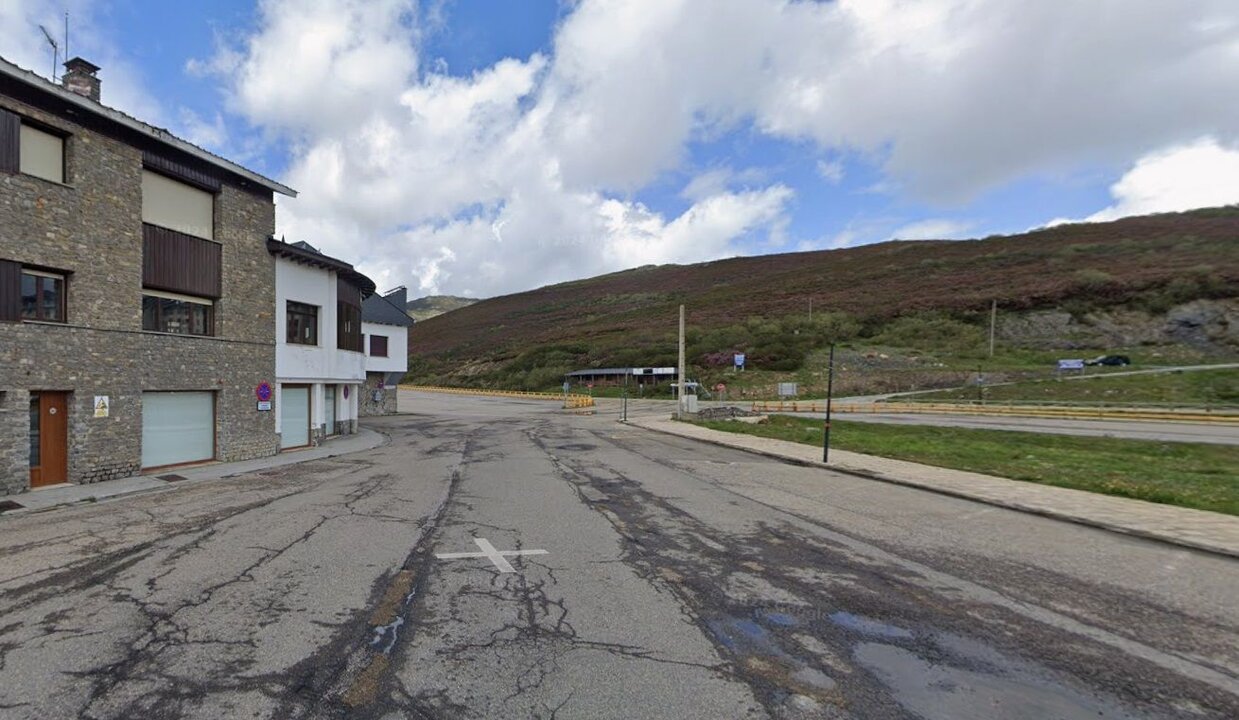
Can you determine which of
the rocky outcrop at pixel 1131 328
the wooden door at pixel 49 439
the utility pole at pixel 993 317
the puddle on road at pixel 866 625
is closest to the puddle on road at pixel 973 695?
the puddle on road at pixel 866 625

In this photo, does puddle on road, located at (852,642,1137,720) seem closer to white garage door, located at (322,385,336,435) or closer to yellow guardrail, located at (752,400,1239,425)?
white garage door, located at (322,385,336,435)

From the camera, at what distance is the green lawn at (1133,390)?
1329 inches

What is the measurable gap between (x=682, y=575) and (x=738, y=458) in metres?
12.3

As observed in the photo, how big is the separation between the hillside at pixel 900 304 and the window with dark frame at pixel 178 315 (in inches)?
1919

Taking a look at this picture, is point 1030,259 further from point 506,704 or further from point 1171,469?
point 506,704

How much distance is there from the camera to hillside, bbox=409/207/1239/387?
2196 inches

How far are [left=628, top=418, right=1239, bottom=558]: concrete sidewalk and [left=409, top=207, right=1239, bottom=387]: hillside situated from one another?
1709 inches

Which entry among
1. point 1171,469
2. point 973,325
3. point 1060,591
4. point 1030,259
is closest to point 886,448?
point 1171,469

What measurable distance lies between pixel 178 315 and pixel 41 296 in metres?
3.34

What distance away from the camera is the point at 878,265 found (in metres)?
84.1

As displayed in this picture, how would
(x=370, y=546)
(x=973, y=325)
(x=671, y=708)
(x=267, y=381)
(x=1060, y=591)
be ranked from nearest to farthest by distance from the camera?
(x=671, y=708), (x=1060, y=591), (x=370, y=546), (x=267, y=381), (x=973, y=325)

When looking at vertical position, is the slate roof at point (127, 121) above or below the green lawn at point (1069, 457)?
above

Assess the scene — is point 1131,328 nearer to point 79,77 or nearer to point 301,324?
point 301,324

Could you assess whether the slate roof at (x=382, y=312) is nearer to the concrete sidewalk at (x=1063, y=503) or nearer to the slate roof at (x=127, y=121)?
the slate roof at (x=127, y=121)
